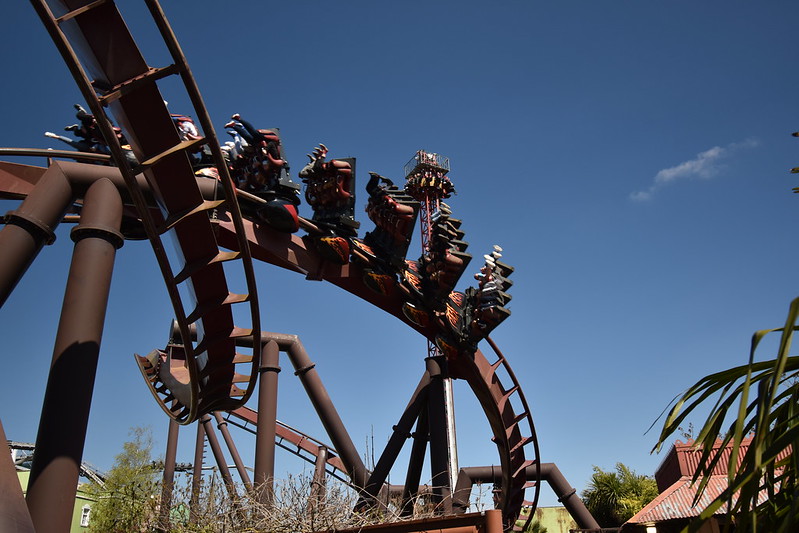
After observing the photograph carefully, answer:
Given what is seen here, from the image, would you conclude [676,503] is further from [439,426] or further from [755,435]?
[755,435]

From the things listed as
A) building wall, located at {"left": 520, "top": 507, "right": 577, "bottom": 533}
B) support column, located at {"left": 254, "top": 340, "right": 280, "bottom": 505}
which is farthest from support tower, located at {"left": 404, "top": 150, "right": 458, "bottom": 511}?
building wall, located at {"left": 520, "top": 507, "right": 577, "bottom": 533}

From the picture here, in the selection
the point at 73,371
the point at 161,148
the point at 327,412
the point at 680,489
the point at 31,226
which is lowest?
the point at 73,371

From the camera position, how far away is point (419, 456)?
11930 millimetres

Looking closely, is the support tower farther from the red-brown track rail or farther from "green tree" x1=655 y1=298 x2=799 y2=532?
"green tree" x1=655 y1=298 x2=799 y2=532

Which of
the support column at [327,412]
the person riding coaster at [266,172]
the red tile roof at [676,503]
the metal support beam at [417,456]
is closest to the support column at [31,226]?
the person riding coaster at [266,172]

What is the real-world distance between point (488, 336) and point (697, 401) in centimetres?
815

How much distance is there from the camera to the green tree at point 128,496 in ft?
28.0

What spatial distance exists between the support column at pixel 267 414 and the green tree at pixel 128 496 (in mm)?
1365

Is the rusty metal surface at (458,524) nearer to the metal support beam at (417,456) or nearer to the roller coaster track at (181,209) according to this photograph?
the roller coaster track at (181,209)

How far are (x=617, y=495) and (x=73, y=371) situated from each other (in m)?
19.0

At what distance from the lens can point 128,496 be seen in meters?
8.84

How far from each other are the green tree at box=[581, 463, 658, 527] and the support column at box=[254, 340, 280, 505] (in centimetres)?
1409

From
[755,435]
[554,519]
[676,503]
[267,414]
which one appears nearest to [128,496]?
[267,414]

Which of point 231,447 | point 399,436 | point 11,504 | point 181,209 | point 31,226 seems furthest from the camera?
point 231,447
